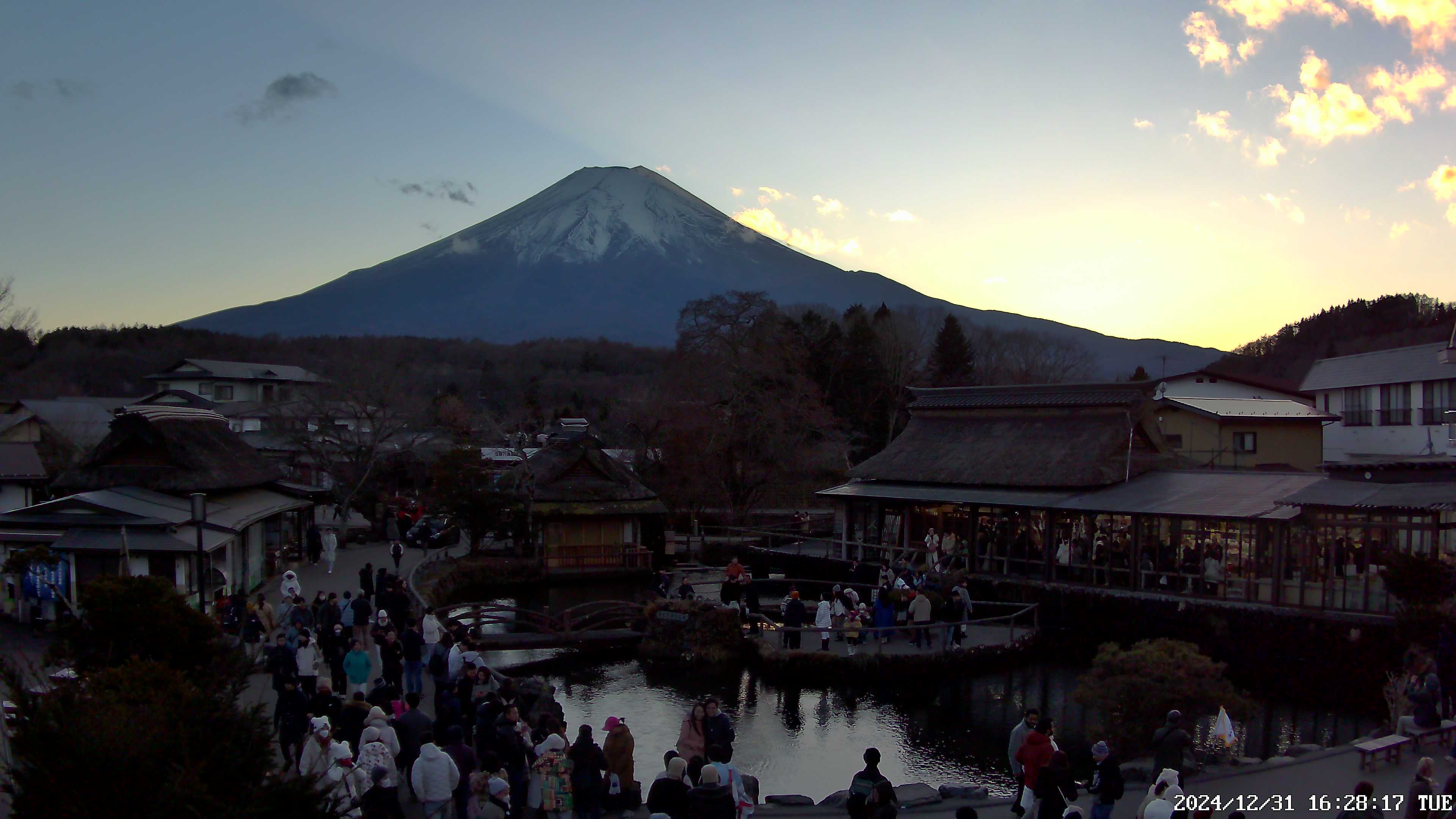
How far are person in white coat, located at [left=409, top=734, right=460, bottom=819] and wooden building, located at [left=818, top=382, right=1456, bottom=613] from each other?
48.1 feet

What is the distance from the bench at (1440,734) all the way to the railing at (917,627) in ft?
24.4

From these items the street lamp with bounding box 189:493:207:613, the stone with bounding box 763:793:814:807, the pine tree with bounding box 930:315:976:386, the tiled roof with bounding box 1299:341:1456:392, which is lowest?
the stone with bounding box 763:793:814:807

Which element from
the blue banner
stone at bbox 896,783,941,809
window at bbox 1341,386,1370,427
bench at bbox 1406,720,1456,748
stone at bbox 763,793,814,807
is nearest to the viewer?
stone at bbox 896,783,941,809

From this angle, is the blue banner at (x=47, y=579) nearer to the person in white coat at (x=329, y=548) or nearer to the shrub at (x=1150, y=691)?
the person in white coat at (x=329, y=548)

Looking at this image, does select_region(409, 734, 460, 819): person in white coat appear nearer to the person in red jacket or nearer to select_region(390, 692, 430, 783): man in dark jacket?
select_region(390, 692, 430, 783): man in dark jacket

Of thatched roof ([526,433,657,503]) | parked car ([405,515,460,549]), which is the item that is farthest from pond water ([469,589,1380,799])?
parked car ([405,515,460,549])

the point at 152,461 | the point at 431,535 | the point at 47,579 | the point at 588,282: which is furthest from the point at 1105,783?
the point at 588,282

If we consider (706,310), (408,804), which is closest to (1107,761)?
(408,804)

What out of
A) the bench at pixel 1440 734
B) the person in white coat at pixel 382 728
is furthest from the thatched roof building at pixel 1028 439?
the person in white coat at pixel 382 728

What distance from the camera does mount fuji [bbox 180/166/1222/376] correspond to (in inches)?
4973

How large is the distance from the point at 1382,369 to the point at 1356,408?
187 centimetres

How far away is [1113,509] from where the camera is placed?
20359mm

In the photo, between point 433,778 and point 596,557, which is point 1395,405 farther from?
point 433,778

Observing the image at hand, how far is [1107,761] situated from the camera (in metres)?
7.85
